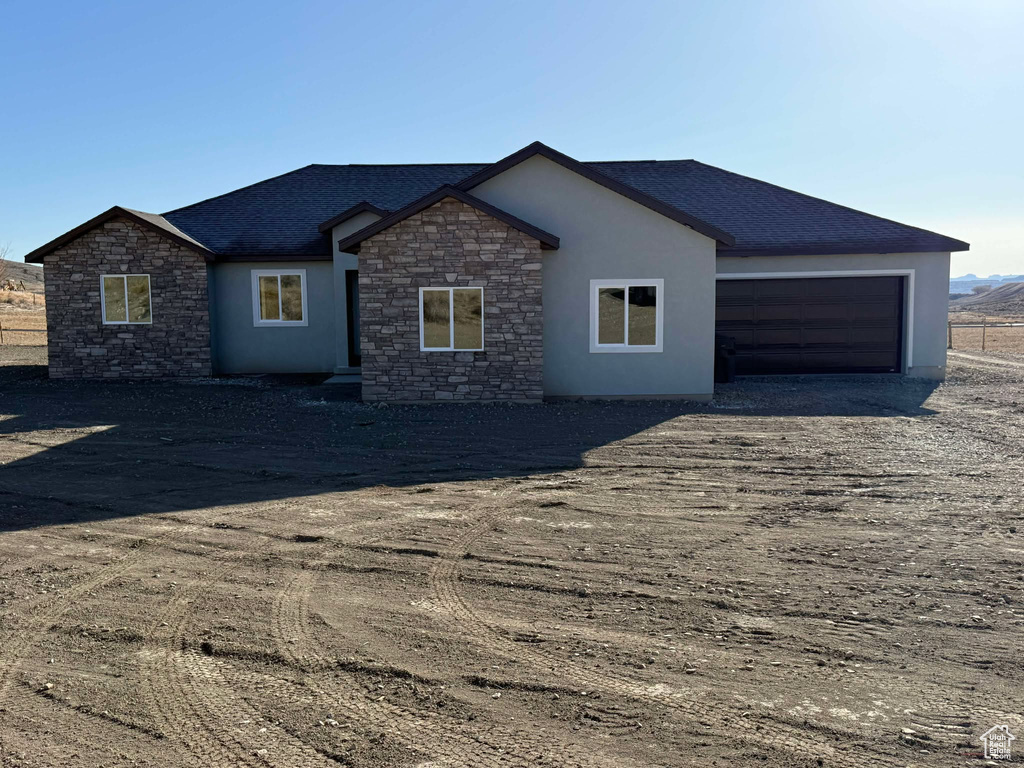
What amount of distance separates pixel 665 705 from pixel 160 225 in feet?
62.3

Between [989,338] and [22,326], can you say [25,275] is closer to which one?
[22,326]

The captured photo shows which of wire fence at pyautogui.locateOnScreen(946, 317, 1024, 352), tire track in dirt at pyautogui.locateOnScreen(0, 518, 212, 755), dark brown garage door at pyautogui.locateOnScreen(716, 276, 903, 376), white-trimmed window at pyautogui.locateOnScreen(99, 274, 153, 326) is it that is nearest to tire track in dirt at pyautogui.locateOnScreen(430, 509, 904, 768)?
tire track in dirt at pyautogui.locateOnScreen(0, 518, 212, 755)

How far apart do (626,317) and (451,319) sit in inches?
134

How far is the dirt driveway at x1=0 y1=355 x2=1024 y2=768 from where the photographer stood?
12.9 ft

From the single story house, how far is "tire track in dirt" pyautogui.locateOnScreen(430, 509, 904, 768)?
9782 mm

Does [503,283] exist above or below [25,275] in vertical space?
below

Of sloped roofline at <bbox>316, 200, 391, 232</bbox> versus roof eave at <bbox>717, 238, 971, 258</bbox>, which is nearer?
roof eave at <bbox>717, 238, 971, 258</bbox>

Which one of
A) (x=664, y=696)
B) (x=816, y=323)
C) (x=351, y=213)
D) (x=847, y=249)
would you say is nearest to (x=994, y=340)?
(x=816, y=323)

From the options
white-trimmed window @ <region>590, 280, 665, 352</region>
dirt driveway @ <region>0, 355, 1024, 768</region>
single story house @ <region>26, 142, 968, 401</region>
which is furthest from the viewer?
white-trimmed window @ <region>590, 280, 665, 352</region>

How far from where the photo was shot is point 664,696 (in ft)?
14.0

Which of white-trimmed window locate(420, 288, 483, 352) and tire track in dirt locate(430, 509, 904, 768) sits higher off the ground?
white-trimmed window locate(420, 288, 483, 352)

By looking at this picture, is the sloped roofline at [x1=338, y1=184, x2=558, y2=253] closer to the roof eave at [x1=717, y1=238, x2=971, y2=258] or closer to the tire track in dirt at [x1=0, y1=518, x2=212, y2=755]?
the roof eave at [x1=717, y1=238, x2=971, y2=258]

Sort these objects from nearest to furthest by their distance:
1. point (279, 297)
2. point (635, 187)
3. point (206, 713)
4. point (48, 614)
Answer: point (206, 713), point (48, 614), point (279, 297), point (635, 187)

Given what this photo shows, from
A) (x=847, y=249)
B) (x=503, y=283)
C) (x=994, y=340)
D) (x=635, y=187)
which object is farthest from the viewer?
(x=994, y=340)
